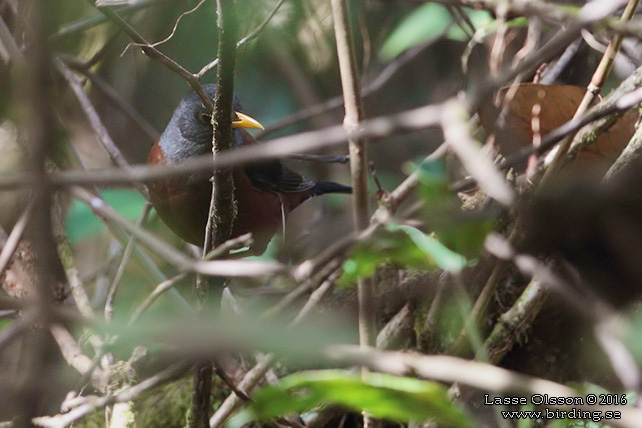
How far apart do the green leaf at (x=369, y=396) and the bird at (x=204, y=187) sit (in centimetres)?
190

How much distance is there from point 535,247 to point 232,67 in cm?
92

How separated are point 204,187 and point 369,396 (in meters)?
2.02

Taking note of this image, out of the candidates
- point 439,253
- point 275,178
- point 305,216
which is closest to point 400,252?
point 439,253

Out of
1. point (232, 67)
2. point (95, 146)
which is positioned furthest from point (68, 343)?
point (95, 146)

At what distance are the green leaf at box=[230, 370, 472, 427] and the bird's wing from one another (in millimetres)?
→ 2509

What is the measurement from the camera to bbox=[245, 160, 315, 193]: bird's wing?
3486 mm

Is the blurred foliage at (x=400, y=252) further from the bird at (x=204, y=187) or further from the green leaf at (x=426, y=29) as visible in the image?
the green leaf at (x=426, y=29)

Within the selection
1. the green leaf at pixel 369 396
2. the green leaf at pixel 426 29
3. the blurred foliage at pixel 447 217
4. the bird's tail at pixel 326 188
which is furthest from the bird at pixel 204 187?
the green leaf at pixel 369 396

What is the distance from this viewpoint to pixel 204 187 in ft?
9.49

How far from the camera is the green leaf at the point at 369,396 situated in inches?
37.7

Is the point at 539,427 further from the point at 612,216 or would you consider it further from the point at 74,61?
the point at 74,61

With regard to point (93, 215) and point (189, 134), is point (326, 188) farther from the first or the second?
point (93, 215)

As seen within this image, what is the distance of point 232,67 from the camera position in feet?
5.61

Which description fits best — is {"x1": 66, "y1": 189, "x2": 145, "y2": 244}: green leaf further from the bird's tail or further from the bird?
the bird's tail
